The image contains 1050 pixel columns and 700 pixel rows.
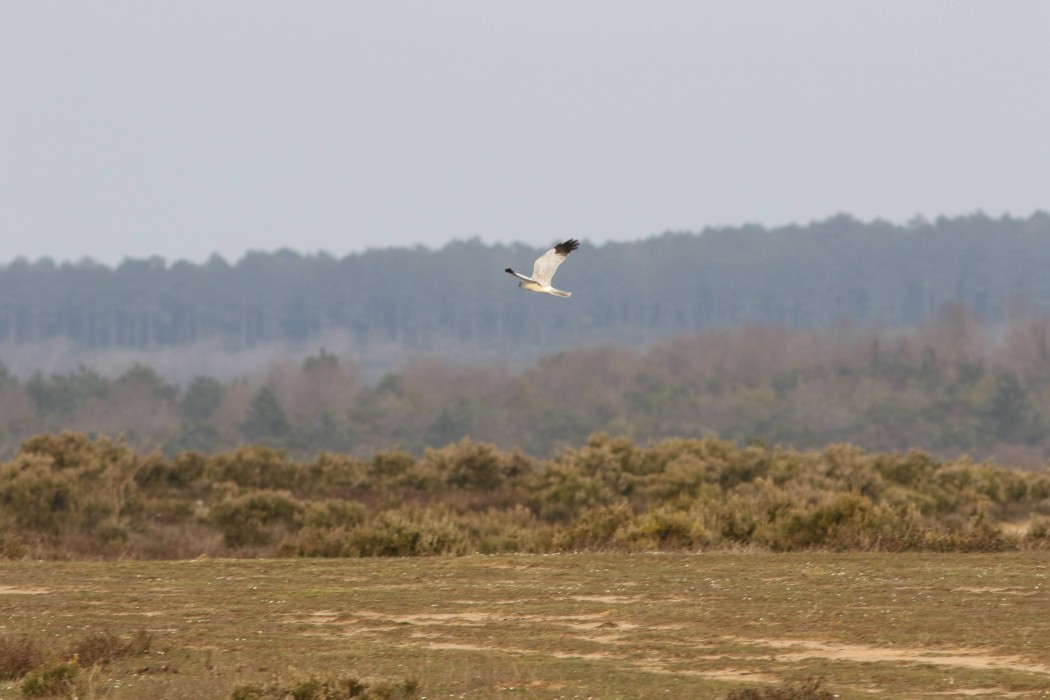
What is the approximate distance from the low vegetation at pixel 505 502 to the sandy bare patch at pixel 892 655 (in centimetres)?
652

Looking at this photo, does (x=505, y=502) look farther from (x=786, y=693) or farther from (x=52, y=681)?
(x=786, y=693)

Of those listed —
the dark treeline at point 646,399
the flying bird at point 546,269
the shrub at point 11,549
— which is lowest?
the dark treeline at point 646,399

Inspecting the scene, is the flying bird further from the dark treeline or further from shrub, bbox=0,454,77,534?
the dark treeline

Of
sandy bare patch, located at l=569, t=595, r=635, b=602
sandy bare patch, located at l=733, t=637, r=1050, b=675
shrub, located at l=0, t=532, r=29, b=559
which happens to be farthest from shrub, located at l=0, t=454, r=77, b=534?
sandy bare patch, located at l=733, t=637, r=1050, b=675

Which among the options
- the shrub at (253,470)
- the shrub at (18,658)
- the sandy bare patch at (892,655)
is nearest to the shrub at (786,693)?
the sandy bare patch at (892,655)

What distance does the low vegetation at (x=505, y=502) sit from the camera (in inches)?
→ 763

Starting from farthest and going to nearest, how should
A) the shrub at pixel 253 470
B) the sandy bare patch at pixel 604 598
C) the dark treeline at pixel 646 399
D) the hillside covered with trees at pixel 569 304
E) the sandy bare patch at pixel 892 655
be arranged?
the hillside covered with trees at pixel 569 304, the dark treeline at pixel 646 399, the shrub at pixel 253 470, the sandy bare patch at pixel 604 598, the sandy bare patch at pixel 892 655

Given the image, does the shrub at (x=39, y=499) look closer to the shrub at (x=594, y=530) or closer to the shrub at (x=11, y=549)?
the shrub at (x=11, y=549)

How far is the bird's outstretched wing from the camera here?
59.5 ft

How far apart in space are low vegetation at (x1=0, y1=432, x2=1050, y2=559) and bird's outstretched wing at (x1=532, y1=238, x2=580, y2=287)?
3172 mm

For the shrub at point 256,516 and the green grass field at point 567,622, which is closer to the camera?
the green grass field at point 567,622

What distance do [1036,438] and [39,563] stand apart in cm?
7372

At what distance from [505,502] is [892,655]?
2035 cm

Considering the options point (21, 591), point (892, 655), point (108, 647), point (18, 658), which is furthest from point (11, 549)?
point (892, 655)
